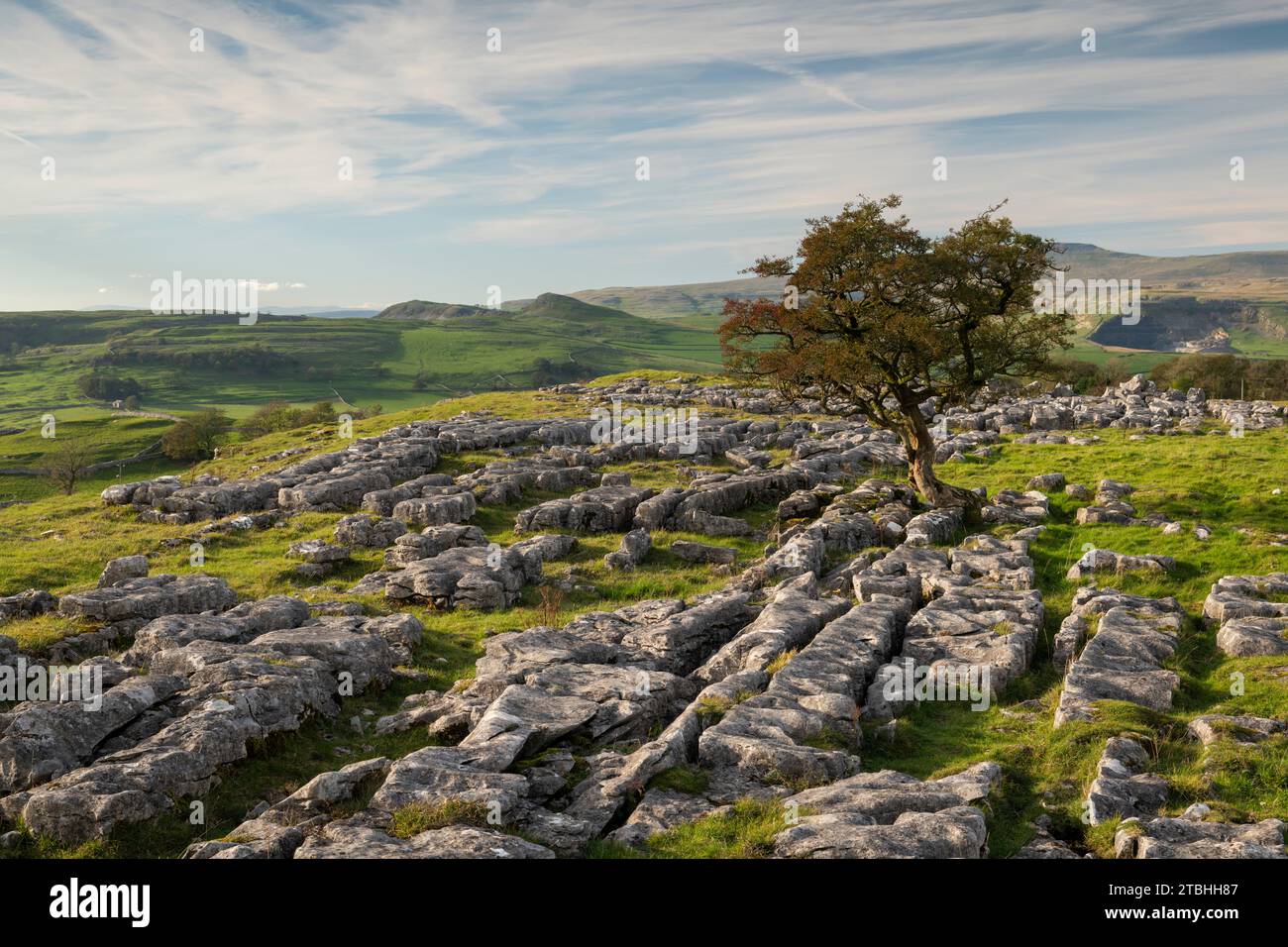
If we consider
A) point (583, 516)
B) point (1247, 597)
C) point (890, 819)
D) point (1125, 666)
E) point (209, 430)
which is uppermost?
point (209, 430)

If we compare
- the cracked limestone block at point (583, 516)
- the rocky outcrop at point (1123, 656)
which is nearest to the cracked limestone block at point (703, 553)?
the cracked limestone block at point (583, 516)

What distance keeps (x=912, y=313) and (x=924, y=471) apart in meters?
7.45

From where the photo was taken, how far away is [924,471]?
39688 millimetres

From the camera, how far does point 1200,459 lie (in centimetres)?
4869

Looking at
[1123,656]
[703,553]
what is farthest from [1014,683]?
[703,553]

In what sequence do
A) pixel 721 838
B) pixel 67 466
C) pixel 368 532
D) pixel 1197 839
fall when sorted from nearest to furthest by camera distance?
pixel 1197 839, pixel 721 838, pixel 368 532, pixel 67 466

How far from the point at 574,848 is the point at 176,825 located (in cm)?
742

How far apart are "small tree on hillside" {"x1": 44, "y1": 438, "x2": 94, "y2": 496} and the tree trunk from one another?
8386cm

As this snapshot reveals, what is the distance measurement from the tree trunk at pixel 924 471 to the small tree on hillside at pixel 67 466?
275 feet

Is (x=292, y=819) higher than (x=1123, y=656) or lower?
lower

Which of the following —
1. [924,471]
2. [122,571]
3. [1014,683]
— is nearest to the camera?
[1014,683]

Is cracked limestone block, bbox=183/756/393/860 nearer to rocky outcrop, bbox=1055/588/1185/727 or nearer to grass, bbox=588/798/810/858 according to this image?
grass, bbox=588/798/810/858

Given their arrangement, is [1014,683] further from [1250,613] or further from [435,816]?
[435,816]
